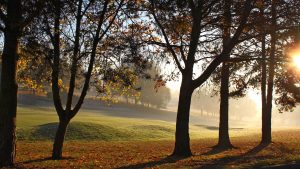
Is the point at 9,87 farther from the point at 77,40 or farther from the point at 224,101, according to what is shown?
the point at 224,101

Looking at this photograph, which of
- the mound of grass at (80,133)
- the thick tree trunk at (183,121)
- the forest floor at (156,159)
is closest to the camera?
the forest floor at (156,159)

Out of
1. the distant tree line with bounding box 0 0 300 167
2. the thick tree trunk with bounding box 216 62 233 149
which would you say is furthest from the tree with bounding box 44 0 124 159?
the thick tree trunk with bounding box 216 62 233 149

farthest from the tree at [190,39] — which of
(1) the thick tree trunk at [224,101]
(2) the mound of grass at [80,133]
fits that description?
(2) the mound of grass at [80,133]

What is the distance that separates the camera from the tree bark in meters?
14.9

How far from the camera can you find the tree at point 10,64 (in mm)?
14570

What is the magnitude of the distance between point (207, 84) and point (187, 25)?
7.15m

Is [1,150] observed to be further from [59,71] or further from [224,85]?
[224,85]

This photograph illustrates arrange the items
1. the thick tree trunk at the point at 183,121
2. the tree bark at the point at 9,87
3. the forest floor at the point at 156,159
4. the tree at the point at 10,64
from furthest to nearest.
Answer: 1. the thick tree trunk at the point at 183,121
2. the forest floor at the point at 156,159
3. the tree bark at the point at 9,87
4. the tree at the point at 10,64

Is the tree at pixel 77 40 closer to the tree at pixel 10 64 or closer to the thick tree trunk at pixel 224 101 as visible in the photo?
the tree at pixel 10 64

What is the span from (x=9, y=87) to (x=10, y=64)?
2.66ft

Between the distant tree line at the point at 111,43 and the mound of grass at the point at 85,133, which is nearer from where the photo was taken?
the distant tree line at the point at 111,43

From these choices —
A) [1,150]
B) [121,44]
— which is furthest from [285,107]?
[1,150]

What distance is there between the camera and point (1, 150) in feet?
51.1

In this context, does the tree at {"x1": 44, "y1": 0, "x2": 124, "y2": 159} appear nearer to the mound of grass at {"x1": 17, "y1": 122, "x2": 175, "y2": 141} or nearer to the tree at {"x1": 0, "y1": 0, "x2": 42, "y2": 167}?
the tree at {"x1": 0, "y1": 0, "x2": 42, "y2": 167}
